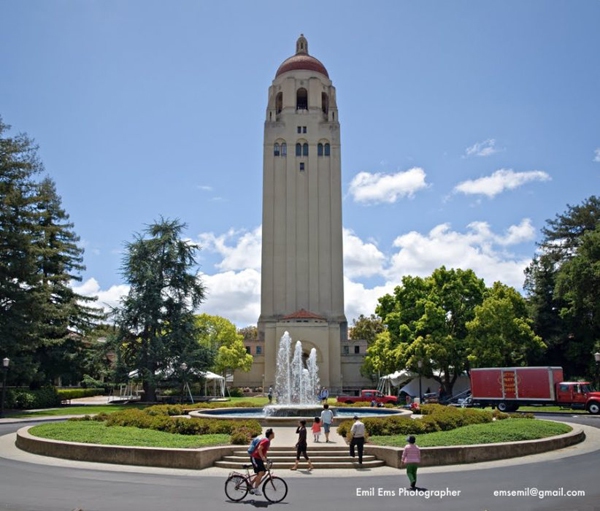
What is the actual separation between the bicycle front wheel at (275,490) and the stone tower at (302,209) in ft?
170

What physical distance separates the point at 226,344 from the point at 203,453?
47.0 m

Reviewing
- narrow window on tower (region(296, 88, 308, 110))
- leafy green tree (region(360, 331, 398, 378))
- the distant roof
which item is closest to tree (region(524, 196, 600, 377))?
leafy green tree (region(360, 331, 398, 378))

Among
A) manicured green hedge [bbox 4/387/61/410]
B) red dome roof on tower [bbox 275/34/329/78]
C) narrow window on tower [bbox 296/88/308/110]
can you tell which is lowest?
manicured green hedge [bbox 4/387/61/410]

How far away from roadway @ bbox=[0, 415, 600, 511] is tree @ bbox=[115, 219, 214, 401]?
86.5 feet

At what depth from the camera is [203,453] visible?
14.6 metres

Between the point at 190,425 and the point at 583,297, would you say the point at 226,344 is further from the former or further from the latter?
the point at 190,425

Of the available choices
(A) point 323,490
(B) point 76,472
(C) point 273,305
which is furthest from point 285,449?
(C) point 273,305

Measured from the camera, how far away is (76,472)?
545 inches

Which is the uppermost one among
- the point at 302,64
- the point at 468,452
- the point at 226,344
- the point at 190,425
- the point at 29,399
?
the point at 302,64

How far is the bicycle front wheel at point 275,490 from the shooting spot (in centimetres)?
1094

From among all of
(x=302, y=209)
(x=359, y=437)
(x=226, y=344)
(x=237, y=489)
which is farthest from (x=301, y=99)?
(x=237, y=489)

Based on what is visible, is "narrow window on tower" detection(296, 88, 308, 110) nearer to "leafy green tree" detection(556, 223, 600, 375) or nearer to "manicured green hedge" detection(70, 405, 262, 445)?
"leafy green tree" detection(556, 223, 600, 375)

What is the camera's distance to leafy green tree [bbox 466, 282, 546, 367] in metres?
40.3

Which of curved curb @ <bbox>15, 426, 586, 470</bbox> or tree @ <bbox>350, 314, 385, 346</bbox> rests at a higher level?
tree @ <bbox>350, 314, 385, 346</bbox>
